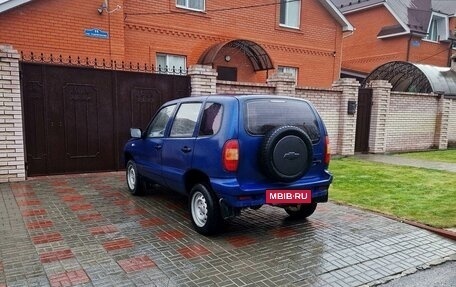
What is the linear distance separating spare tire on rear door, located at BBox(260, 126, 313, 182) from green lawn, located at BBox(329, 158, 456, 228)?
6.72 ft

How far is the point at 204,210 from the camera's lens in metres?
4.47

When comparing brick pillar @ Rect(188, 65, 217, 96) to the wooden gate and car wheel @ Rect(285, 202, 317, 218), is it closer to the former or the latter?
car wheel @ Rect(285, 202, 317, 218)

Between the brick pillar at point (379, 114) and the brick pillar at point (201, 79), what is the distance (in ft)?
20.5

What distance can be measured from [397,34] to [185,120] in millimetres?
22885

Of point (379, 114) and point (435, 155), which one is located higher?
point (379, 114)

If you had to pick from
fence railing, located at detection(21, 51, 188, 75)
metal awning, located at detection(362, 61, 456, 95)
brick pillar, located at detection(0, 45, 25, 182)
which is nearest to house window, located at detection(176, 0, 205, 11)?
fence railing, located at detection(21, 51, 188, 75)

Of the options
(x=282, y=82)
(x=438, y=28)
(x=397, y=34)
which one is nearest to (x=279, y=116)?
(x=282, y=82)

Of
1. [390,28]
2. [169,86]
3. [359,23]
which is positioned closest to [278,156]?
[169,86]

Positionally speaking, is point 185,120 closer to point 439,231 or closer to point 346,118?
point 439,231

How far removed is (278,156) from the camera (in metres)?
4.14

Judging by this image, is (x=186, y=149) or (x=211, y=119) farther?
(x=186, y=149)

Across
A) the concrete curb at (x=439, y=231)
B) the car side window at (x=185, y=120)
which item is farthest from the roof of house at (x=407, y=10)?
the car side window at (x=185, y=120)

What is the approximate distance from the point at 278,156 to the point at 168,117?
6.83ft

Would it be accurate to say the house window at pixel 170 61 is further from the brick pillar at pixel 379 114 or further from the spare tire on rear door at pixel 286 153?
the spare tire on rear door at pixel 286 153
